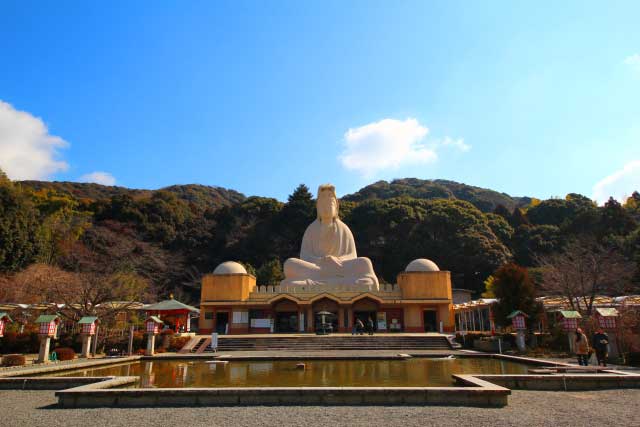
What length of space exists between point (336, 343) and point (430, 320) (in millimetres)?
9354

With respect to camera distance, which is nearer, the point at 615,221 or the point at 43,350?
the point at 43,350

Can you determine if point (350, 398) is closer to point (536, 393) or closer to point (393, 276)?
point (536, 393)

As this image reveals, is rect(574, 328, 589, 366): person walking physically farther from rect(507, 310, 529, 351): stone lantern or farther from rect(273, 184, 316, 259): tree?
rect(273, 184, 316, 259): tree

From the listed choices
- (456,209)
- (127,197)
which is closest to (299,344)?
(456,209)

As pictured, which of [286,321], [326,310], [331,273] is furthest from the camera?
[331,273]

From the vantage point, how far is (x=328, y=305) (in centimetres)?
2756

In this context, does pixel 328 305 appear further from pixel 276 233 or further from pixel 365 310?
pixel 276 233

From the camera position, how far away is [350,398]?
24.2ft

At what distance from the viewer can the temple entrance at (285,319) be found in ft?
92.6

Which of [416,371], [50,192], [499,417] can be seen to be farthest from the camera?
[50,192]

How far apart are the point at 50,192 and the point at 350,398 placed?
63.1 meters

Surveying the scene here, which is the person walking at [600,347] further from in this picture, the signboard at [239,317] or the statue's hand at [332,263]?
the signboard at [239,317]

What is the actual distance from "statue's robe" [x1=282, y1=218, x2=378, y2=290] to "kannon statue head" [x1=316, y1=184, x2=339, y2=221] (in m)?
0.48

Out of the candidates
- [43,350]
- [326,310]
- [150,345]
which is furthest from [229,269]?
[43,350]
